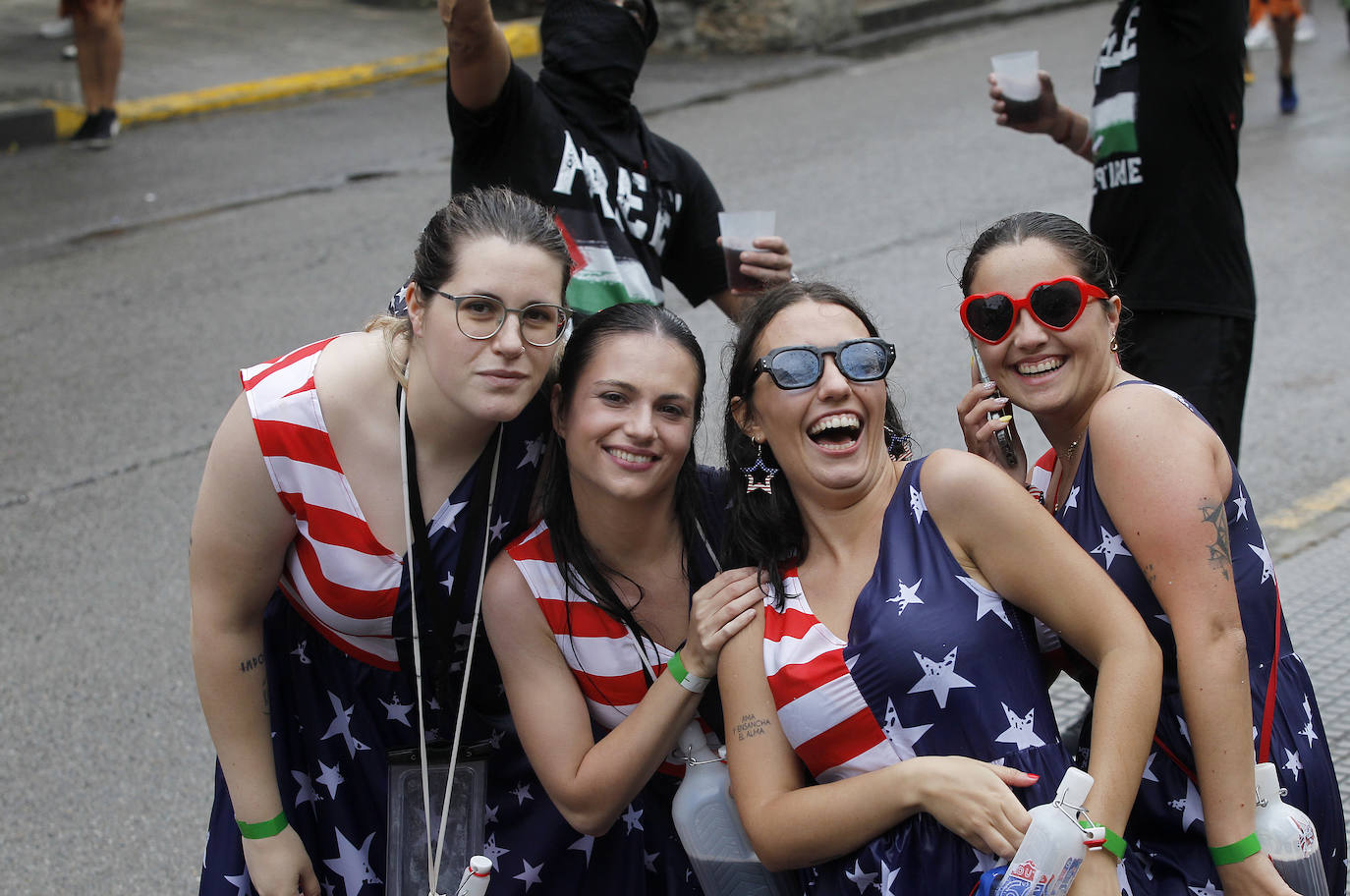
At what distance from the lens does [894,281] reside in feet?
24.0

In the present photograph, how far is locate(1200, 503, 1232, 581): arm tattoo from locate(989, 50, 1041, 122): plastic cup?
1660 mm

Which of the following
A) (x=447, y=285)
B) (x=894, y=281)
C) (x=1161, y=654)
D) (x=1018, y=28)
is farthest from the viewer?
(x=1018, y=28)

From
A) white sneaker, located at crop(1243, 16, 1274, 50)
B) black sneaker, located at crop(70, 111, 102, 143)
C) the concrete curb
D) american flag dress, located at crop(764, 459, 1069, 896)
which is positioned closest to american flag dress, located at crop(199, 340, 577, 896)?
american flag dress, located at crop(764, 459, 1069, 896)

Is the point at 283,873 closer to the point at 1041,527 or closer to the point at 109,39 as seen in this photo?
the point at 1041,527

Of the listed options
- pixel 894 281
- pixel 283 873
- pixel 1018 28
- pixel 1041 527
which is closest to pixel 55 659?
pixel 283 873

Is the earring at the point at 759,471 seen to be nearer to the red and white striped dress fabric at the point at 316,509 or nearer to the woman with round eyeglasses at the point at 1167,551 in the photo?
the woman with round eyeglasses at the point at 1167,551

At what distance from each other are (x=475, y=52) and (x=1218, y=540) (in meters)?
1.76

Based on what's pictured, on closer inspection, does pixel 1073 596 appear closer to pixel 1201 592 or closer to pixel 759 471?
pixel 1201 592

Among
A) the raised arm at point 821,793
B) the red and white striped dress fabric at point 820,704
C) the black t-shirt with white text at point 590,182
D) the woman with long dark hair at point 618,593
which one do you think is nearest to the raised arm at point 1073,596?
the raised arm at point 821,793

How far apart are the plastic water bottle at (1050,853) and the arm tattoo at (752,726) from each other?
455 mm

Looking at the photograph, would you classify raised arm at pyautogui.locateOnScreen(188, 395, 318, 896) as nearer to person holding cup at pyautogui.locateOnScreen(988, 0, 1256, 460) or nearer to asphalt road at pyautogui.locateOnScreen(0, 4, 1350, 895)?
asphalt road at pyautogui.locateOnScreen(0, 4, 1350, 895)

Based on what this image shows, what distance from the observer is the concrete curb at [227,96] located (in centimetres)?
1010

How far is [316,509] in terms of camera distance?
2568 millimetres

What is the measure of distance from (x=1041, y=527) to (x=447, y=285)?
42.9 inches
